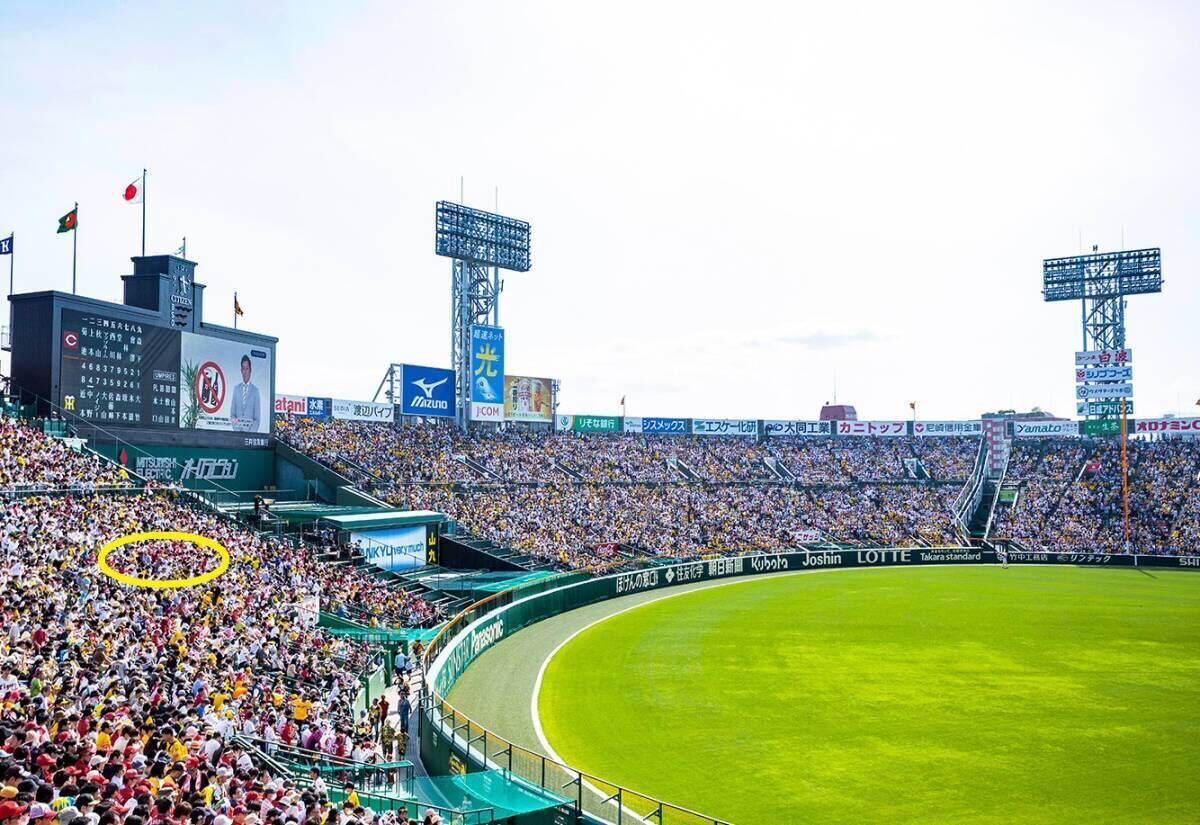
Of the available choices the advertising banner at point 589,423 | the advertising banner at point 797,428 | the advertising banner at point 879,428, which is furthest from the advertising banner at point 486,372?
the advertising banner at point 879,428

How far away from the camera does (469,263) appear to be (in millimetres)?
60406

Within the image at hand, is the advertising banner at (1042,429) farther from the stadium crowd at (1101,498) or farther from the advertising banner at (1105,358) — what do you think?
the advertising banner at (1105,358)

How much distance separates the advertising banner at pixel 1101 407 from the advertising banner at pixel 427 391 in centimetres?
4829

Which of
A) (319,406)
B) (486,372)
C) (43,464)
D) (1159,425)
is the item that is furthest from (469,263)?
(1159,425)

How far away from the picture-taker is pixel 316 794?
11.2m

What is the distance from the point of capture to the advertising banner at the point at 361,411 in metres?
54.9

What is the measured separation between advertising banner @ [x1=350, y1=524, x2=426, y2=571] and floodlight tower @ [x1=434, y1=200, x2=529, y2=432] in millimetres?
17378

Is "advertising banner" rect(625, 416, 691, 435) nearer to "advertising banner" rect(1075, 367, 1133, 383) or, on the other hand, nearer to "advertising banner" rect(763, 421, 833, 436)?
"advertising banner" rect(763, 421, 833, 436)

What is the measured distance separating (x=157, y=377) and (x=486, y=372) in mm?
25642

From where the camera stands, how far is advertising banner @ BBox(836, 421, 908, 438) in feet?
266

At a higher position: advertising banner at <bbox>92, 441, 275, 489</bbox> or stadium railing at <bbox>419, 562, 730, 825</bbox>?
advertising banner at <bbox>92, 441, 275, 489</bbox>

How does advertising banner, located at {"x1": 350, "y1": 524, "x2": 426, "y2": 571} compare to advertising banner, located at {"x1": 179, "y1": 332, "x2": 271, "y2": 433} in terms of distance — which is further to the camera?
advertising banner, located at {"x1": 350, "y1": 524, "x2": 426, "y2": 571}

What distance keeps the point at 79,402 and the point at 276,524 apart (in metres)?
8.44

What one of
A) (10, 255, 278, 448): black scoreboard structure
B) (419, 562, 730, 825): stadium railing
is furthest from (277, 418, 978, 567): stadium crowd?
(419, 562, 730, 825): stadium railing
